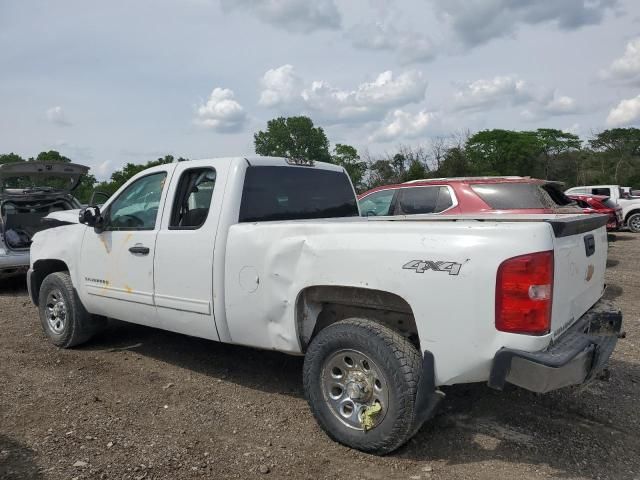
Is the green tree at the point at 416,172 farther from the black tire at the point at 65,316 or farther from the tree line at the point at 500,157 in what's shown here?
the black tire at the point at 65,316

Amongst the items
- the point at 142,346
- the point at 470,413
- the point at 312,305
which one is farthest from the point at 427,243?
the point at 142,346

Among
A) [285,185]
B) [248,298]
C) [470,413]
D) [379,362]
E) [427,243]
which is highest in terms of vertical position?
[285,185]

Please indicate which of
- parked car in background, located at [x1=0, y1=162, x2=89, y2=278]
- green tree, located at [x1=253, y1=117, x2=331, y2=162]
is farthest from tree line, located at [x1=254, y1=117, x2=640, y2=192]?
parked car in background, located at [x1=0, y1=162, x2=89, y2=278]

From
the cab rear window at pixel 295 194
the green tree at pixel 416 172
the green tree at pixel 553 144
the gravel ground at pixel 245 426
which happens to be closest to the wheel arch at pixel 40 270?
the gravel ground at pixel 245 426

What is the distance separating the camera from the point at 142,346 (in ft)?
19.0

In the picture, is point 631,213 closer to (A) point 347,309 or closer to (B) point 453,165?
(B) point 453,165

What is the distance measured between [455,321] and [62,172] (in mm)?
7912

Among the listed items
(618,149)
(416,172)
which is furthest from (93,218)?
(618,149)

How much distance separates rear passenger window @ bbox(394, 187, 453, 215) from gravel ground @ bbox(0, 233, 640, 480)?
3.03m

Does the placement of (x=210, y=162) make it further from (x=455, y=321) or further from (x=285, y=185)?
(x=455, y=321)

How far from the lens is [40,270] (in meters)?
6.03

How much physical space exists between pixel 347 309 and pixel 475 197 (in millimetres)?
4356

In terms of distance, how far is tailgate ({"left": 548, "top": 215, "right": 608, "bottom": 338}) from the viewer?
2.98m

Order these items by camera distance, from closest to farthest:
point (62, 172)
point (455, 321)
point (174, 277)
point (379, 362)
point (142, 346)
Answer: point (455, 321)
point (379, 362)
point (174, 277)
point (142, 346)
point (62, 172)
